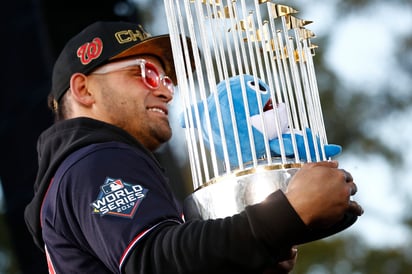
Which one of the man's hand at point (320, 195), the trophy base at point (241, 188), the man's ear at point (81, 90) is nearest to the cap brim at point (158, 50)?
the man's ear at point (81, 90)

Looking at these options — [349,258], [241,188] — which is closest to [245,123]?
[241,188]

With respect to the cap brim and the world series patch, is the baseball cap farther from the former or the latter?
the world series patch

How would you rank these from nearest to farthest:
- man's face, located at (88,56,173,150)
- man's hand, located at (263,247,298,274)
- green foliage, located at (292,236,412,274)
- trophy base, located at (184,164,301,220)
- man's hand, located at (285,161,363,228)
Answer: man's hand, located at (285,161,363,228), trophy base, located at (184,164,301,220), man's hand, located at (263,247,298,274), man's face, located at (88,56,173,150), green foliage, located at (292,236,412,274)

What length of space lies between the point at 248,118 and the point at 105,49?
773 millimetres

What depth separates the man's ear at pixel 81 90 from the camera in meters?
2.55

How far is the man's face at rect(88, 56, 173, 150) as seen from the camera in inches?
97.3

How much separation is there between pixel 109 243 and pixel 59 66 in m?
0.88

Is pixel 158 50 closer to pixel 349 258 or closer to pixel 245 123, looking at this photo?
pixel 245 123

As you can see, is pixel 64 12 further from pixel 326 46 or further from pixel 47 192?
pixel 326 46

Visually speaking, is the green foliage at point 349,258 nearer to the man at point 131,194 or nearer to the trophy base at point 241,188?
the man at point 131,194

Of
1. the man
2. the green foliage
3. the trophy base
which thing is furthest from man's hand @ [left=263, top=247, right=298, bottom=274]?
the green foliage

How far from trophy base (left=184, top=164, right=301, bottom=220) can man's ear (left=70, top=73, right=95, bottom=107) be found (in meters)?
0.75

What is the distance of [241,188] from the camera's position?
1837 mm

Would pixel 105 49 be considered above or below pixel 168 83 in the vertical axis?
above
